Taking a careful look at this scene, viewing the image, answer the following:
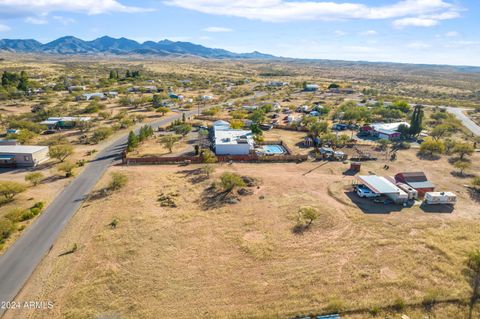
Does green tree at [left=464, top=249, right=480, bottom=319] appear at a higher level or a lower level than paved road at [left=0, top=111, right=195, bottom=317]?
higher

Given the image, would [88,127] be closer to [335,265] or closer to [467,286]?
[335,265]

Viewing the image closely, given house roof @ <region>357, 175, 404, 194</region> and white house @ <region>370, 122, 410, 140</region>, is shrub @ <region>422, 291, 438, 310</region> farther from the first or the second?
white house @ <region>370, 122, 410, 140</region>

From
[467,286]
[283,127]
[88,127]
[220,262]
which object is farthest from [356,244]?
[88,127]

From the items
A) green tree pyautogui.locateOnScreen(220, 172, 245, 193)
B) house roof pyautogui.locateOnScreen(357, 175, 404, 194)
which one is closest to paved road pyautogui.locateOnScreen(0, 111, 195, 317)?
green tree pyautogui.locateOnScreen(220, 172, 245, 193)

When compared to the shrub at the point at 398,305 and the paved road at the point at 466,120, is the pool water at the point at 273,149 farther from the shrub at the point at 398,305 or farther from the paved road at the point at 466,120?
the paved road at the point at 466,120

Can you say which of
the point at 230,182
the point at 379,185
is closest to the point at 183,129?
the point at 230,182

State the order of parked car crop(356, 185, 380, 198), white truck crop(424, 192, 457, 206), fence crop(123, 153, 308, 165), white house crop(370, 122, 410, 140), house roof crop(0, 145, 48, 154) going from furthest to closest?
1. white house crop(370, 122, 410, 140)
2. fence crop(123, 153, 308, 165)
3. house roof crop(0, 145, 48, 154)
4. parked car crop(356, 185, 380, 198)
5. white truck crop(424, 192, 457, 206)

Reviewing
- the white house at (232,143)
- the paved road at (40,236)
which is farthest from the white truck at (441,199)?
the paved road at (40,236)

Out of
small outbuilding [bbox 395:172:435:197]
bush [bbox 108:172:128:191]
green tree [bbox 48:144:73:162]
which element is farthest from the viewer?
green tree [bbox 48:144:73:162]
